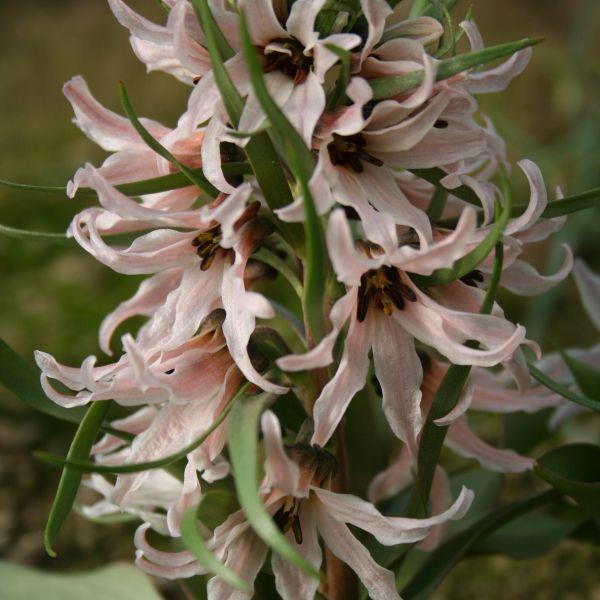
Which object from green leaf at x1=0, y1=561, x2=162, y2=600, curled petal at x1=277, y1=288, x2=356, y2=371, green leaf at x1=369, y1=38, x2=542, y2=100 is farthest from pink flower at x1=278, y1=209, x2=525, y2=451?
green leaf at x1=0, y1=561, x2=162, y2=600

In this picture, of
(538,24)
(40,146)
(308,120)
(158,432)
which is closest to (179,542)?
(158,432)

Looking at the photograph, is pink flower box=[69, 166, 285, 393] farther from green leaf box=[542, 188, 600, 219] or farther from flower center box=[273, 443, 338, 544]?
green leaf box=[542, 188, 600, 219]

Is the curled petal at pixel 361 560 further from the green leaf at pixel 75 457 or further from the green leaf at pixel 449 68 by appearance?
the green leaf at pixel 449 68

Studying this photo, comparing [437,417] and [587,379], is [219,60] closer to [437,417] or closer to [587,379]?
[437,417]

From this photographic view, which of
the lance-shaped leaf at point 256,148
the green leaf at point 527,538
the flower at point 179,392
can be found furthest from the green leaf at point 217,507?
the green leaf at point 527,538

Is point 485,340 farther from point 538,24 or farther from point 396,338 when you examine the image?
point 538,24

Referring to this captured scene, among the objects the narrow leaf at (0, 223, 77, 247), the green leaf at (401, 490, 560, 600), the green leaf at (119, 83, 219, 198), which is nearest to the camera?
the green leaf at (119, 83, 219, 198)

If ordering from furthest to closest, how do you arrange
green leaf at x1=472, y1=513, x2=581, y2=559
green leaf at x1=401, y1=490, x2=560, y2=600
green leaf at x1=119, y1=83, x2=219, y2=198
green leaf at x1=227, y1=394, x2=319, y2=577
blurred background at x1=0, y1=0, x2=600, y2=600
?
blurred background at x1=0, y1=0, x2=600, y2=600 < green leaf at x1=472, y1=513, x2=581, y2=559 < green leaf at x1=401, y1=490, x2=560, y2=600 < green leaf at x1=119, y1=83, x2=219, y2=198 < green leaf at x1=227, y1=394, x2=319, y2=577
